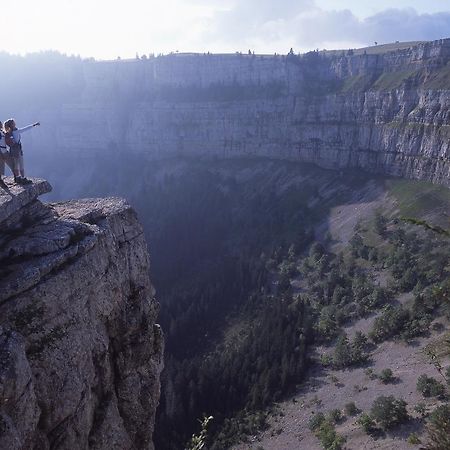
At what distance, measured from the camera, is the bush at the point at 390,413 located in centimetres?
4616

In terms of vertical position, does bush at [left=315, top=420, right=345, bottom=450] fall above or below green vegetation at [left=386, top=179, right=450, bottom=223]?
below

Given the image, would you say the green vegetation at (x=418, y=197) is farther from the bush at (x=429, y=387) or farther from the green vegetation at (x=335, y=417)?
the green vegetation at (x=335, y=417)

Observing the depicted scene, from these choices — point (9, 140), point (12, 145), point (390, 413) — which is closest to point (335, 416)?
point (390, 413)

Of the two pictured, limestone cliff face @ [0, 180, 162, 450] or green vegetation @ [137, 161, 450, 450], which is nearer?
limestone cliff face @ [0, 180, 162, 450]

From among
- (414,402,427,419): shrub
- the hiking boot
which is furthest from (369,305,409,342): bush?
the hiking boot

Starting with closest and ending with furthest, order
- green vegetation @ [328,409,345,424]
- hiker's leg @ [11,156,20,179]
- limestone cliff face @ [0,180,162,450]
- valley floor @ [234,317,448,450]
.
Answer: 1. limestone cliff face @ [0,180,162,450]
2. hiker's leg @ [11,156,20,179]
3. valley floor @ [234,317,448,450]
4. green vegetation @ [328,409,345,424]

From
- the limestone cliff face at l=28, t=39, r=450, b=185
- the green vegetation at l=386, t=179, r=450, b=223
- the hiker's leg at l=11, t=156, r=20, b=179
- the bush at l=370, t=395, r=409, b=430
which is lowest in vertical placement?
the bush at l=370, t=395, r=409, b=430

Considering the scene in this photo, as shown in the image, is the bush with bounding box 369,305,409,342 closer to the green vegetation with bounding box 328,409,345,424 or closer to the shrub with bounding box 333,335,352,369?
the shrub with bounding box 333,335,352,369

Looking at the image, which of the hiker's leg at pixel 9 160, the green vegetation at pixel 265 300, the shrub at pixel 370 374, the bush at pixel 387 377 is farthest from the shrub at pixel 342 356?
the hiker's leg at pixel 9 160

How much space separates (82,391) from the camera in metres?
14.2

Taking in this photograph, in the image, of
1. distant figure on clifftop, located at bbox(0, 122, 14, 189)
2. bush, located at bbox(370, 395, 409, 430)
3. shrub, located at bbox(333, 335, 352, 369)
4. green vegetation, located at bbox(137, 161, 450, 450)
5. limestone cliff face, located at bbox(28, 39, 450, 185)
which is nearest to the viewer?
distant figure on clifftop, located at bbox(0, 122, 14, 189)

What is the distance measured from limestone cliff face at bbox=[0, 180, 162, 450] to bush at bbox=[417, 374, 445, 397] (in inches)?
1525

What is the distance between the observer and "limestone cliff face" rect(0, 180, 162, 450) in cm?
1222

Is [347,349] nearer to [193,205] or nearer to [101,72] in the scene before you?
[193,205]
